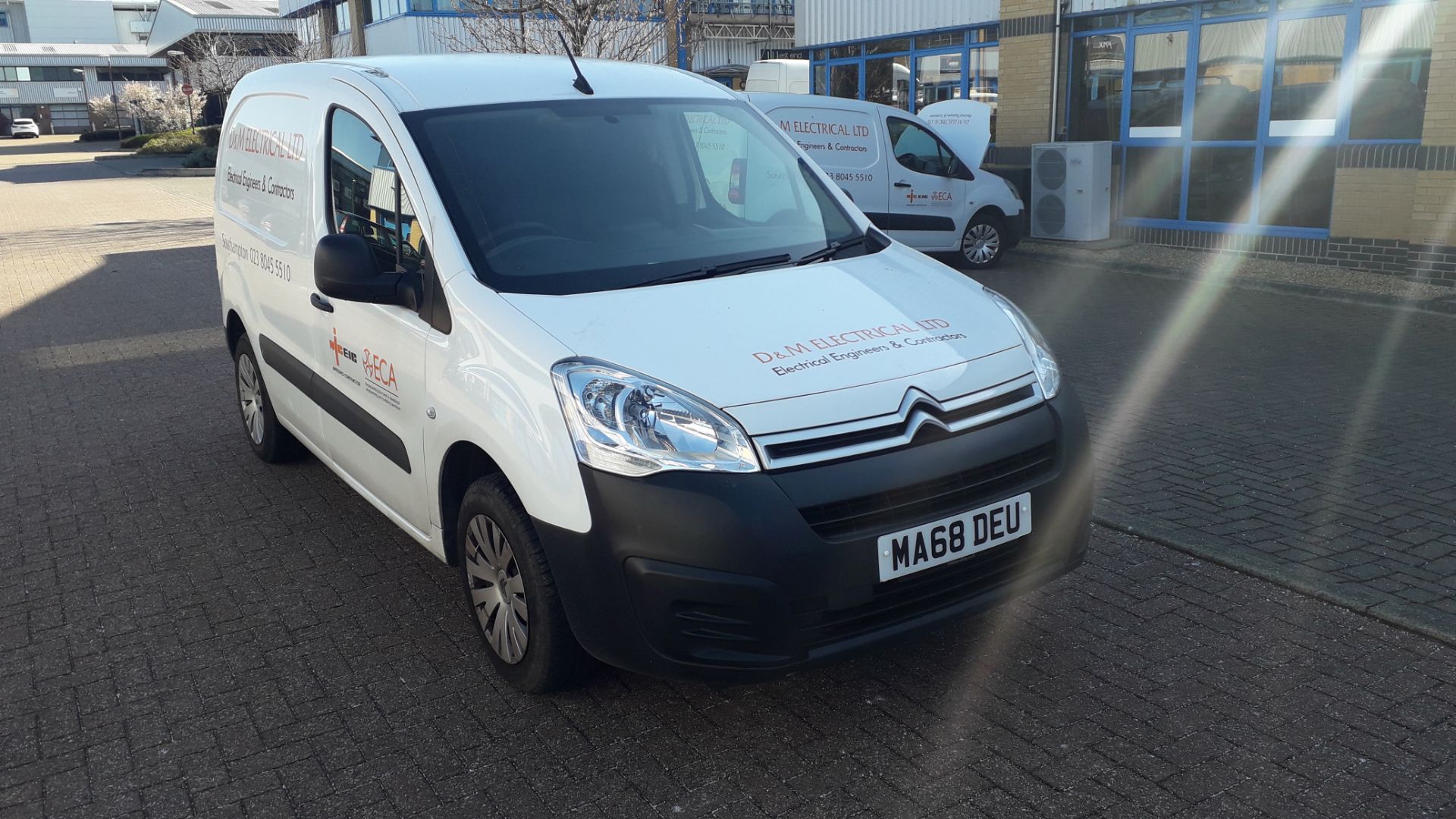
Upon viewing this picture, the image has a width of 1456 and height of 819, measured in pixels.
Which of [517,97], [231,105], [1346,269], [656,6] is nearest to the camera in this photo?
[517,97]

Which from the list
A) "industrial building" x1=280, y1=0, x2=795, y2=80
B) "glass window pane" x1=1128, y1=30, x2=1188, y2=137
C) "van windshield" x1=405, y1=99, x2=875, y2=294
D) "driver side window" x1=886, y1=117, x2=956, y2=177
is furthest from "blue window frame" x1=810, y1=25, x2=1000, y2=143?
"van windshield" x1=405, y1=99, x2=875, y2=294

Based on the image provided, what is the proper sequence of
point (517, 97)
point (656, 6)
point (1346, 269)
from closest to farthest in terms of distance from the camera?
point (517, 97) < point (1346, 269) < point (656, 6)

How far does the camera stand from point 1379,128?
1165 cm

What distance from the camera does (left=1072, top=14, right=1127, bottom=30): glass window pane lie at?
14414 mm

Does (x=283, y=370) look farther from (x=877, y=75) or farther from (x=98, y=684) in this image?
(x=877, y=75)

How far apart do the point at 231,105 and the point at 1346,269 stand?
10.3 metres

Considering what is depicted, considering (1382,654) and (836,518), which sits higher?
(836,518)

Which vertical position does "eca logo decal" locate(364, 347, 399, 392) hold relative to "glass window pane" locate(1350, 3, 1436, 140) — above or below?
below

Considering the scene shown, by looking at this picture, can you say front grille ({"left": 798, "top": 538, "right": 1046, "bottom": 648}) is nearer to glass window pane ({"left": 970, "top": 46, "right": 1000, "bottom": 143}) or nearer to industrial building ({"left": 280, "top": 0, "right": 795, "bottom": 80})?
glass window pane ({"left": 970, "top": 46, "right": 1000, "bottom": 143})

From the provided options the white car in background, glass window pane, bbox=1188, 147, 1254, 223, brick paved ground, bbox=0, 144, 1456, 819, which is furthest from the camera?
the white car in background

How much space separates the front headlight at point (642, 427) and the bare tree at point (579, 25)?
12548 mm

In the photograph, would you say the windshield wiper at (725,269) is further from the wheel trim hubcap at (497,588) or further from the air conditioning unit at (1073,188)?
the air conditioning unit at (1073,188)

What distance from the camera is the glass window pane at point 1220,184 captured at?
13.0m

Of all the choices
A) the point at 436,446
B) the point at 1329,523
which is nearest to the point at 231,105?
the point at 436,446
